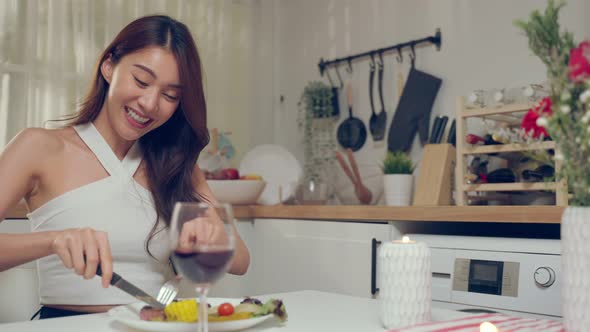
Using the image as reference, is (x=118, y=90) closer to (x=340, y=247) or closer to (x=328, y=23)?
(x=340, y=247)

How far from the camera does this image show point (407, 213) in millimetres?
1970

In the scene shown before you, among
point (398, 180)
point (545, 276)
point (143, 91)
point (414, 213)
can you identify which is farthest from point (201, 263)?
point (398, 180)

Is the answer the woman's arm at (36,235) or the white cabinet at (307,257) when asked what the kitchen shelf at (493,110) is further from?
the woman's arm at (36,235)

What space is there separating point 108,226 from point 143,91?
33 centimetres

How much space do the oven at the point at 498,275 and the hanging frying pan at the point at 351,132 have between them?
106 centimetres

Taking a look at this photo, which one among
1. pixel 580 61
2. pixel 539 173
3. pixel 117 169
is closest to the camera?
pixel 580 61

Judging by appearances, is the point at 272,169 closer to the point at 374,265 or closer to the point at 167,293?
the point at 374,265

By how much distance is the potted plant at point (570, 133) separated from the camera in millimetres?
701

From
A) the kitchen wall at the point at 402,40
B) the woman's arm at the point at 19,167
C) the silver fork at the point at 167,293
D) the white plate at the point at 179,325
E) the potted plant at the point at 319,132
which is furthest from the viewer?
the potted plant at the point at 319,132

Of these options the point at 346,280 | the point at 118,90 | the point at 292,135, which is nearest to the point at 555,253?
the point at 346,280

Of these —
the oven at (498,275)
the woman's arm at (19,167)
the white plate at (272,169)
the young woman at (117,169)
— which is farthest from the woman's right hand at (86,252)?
the white plate at (272,169)

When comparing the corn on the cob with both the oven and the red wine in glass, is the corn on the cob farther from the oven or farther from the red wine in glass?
the oven

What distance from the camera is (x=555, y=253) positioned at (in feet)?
5.29

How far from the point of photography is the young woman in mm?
1429
